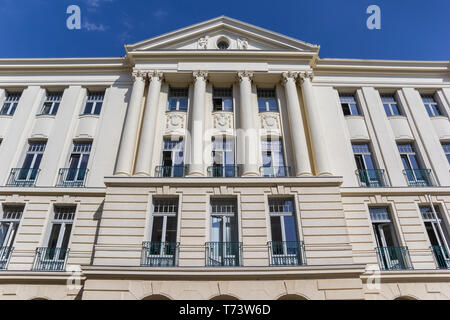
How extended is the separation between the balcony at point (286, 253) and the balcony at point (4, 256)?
35.0 ft

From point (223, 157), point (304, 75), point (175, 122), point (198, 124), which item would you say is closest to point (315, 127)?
point (304, 75)

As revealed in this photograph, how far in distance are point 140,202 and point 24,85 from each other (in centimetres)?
1132

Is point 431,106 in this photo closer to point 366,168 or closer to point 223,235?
point 366,168

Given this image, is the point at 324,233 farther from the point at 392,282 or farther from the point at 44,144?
the point at 44,144

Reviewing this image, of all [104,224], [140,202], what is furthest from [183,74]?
[104,224]

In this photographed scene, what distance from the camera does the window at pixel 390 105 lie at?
1684 cm

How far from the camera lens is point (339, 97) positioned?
17422 mm

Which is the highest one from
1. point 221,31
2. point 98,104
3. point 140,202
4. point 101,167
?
point 221,31

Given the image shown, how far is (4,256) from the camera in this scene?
40.5 ft

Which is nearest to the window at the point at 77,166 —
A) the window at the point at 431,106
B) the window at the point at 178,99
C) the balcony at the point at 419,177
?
the window at the point at 178,99

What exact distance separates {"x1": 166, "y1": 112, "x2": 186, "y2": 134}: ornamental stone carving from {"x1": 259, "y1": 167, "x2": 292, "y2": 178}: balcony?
470cm

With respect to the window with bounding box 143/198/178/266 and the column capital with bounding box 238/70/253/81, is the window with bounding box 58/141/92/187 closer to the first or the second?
the window with bounding box 143/198/178/266

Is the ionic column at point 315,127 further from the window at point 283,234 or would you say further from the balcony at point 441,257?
the balcony at point 441,257

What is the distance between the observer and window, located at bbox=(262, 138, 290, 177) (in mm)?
14055
